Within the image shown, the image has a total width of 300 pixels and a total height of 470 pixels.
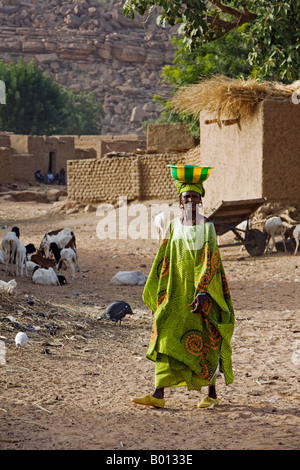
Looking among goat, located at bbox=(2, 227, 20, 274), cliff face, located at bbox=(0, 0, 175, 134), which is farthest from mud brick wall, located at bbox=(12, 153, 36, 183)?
cliff face, located at bbox=(0, 0, 175, 134)

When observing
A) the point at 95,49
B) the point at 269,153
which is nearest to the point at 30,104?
the point at 95,49

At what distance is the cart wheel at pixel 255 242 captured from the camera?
1134 centimetres

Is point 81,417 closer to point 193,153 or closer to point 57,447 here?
point 57,447

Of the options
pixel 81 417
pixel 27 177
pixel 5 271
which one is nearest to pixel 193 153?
pixel 5 271

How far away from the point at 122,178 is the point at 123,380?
14514 millimetres

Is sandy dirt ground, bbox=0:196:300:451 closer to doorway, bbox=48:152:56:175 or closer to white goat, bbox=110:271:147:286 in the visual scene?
white goat, bbox=110:271:147:286

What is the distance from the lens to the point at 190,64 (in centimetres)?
2250

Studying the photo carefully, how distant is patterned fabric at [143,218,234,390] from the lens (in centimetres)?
422

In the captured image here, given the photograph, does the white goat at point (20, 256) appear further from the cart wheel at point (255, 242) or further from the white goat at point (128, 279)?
the cart wheel at point (255, 242)

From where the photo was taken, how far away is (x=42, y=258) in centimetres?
1041

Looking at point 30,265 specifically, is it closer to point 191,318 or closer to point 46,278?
point 46,278

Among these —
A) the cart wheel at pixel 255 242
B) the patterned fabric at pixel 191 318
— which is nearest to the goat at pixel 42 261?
the cart wheel at pixel 255 242

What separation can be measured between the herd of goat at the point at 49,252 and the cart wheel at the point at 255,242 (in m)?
0.18
